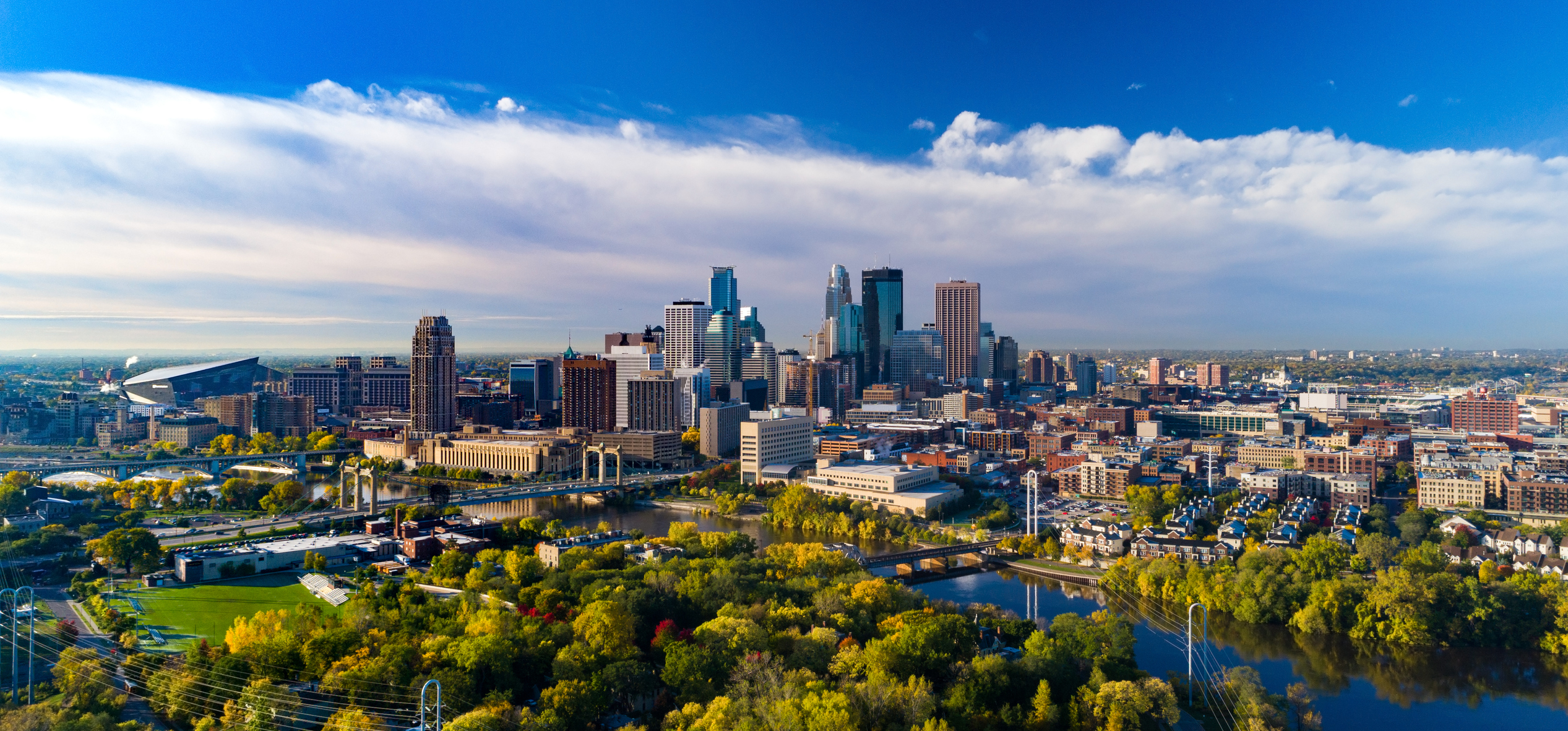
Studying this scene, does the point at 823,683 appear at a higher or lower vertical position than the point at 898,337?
lower

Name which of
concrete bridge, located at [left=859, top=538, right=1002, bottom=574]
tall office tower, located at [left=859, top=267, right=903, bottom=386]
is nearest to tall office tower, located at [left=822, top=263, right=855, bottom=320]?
tall office tower, located at [left=859, top=267, right=903, bottom=386]

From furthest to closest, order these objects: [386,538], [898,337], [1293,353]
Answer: [1293,353] → [898,337] → [386,538]

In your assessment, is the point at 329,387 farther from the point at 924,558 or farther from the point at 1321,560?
the point at 1321,560

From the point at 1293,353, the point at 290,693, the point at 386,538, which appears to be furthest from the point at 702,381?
the point at 1293,353

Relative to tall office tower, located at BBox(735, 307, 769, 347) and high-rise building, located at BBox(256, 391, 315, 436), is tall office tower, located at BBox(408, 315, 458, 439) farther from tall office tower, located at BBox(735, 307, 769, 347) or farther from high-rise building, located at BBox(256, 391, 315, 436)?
tall office tower, located at BBox(735, 307, 769, 347)

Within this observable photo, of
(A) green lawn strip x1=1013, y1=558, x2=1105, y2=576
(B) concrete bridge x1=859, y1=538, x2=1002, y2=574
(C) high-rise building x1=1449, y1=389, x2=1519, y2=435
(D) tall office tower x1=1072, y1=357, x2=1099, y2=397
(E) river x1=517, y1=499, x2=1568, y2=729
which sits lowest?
(E) river x1=517, y1=499, x2=1568, y2=729

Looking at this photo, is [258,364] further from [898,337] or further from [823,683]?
[823,683]

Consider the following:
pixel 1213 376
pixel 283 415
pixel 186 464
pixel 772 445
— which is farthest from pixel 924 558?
pixel 1213 376
